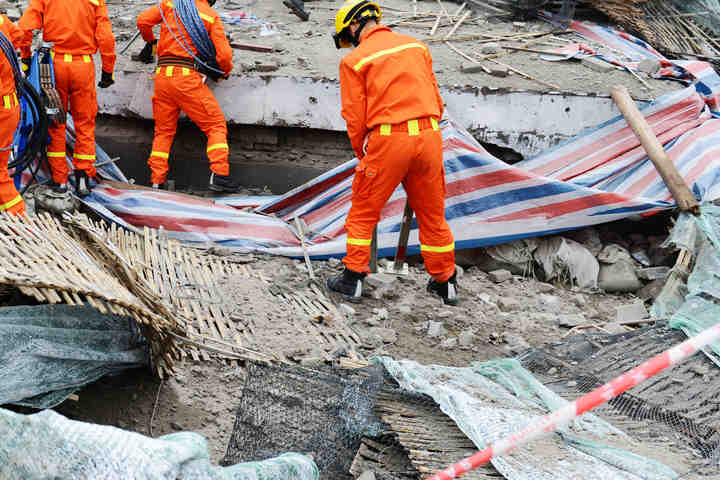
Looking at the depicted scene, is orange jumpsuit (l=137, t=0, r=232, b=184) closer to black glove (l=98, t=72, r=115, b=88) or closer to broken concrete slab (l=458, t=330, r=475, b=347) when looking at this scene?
black glove (l=98, t=72, r=115, b=88)

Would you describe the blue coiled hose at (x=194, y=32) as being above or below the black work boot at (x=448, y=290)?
above

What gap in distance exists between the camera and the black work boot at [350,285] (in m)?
4.78

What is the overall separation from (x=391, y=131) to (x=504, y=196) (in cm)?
130

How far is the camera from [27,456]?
165 cm

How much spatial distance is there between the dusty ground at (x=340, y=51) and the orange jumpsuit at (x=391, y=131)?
176 centimetres

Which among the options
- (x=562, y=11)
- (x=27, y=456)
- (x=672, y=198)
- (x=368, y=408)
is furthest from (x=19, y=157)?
(x=562, y=11)

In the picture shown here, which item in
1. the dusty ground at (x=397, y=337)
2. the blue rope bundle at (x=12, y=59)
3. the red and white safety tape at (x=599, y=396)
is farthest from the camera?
the blue rope bundle at (x=12, y=59)

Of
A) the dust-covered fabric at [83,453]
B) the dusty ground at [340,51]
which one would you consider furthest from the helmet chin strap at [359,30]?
the dust-covered fabric at [83,453]

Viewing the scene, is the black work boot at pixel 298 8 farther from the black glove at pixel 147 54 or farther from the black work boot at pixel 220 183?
the black work boot at pixel 220 183

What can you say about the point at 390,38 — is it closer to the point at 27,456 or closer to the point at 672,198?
the point at 672,198

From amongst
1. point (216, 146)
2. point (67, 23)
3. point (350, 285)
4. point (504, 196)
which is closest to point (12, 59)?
point (67, 23)

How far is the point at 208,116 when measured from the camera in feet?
20.4

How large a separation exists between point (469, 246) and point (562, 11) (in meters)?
4.37

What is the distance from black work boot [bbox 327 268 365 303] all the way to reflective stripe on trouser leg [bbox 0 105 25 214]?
2.22 meters
